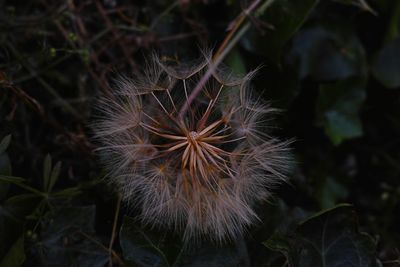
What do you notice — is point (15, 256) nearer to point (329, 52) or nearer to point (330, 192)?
point (330, 192)

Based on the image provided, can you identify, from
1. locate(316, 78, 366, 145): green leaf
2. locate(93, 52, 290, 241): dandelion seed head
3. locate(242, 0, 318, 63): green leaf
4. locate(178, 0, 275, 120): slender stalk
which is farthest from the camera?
locate(316, 78, 366, 145): green leaf

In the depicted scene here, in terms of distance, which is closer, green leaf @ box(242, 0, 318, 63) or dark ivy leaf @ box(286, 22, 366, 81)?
green leaf @ box(242, 0, 318, 63)

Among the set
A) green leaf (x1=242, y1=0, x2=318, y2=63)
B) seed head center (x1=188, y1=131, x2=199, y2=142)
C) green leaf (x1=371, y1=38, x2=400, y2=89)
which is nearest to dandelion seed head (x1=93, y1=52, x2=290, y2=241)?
seed head center (x1=188, y1=131, x2=199, y2=142)

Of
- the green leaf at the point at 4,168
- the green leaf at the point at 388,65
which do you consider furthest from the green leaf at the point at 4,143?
the green leaf at the point at 388,65

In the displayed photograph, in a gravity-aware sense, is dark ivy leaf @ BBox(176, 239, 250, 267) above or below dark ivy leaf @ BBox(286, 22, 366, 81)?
above

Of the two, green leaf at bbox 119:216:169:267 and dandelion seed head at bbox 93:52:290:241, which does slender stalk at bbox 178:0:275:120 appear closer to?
dandelion seed head at bbox 93:52:290:241

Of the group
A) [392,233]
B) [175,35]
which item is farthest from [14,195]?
[392,233]

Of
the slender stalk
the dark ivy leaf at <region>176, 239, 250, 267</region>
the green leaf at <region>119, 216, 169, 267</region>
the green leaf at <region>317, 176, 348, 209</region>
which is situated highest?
the slender stalk
